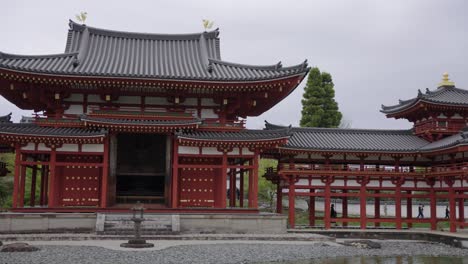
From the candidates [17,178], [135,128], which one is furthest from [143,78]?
[17,178]

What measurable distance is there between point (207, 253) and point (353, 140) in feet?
51.4

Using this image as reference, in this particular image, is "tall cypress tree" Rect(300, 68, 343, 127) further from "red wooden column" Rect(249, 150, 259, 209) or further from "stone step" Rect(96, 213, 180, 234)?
"stone step" Rect(96, 213, 180, 234)

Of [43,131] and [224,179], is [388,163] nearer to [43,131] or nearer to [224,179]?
[224,179]

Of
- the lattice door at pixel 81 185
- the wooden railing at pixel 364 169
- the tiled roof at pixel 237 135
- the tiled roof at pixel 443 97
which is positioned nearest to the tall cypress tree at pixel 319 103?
the tiled roof at pixel 443 97

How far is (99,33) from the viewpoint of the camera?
1247 inches

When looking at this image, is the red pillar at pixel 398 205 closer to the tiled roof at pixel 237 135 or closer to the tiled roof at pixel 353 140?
the tiled roof at pixel 353 140

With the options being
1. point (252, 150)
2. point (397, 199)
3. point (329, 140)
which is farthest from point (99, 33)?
point (397, 199)

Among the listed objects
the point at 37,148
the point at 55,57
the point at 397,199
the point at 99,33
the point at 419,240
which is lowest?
the point at 419,240

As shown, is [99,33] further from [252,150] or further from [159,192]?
[252,150]

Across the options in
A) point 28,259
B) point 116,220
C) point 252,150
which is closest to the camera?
point 28,259

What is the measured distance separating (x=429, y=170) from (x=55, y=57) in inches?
882

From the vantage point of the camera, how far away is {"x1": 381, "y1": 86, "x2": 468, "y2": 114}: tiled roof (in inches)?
1176

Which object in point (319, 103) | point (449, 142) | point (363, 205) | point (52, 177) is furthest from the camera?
point (319, 103)

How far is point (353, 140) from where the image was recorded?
3078 centimetres
